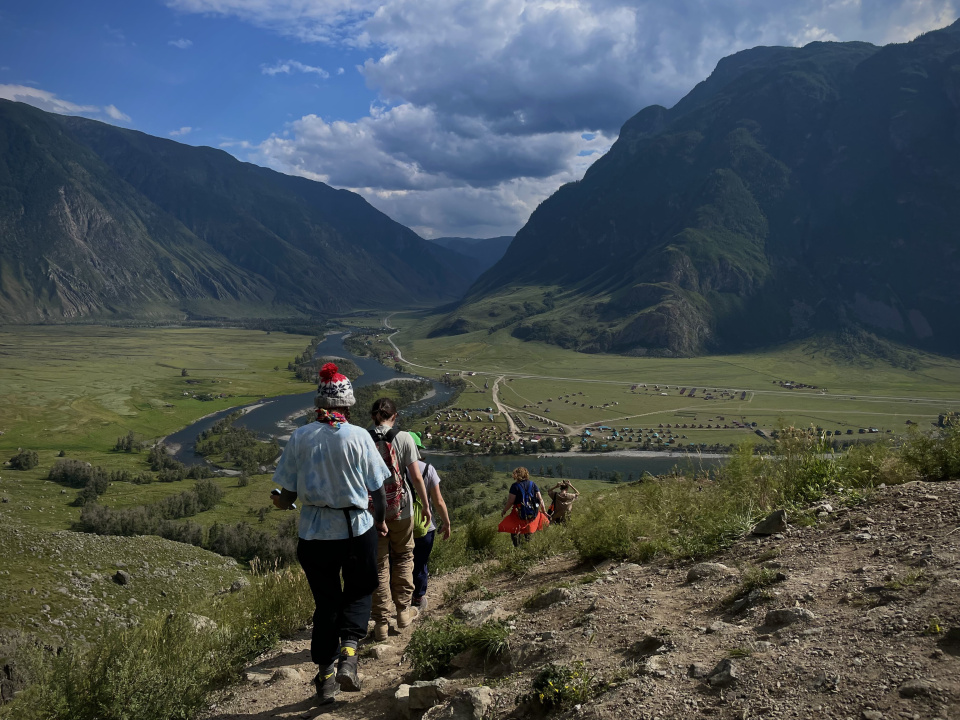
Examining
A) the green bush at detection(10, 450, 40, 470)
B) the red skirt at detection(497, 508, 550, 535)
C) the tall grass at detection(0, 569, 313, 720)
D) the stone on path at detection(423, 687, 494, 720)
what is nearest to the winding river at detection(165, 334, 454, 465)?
the green bush at detection(10, 450, 40, 470)

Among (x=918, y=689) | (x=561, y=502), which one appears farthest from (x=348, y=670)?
(x=561, y=502)

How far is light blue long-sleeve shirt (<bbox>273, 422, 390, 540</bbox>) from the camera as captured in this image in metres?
4.88

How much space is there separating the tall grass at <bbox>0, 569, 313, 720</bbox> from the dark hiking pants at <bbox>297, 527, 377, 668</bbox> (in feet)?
3.79

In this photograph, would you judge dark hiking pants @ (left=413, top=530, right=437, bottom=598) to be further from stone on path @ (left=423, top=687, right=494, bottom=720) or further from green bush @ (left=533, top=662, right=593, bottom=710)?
green bush @ (left=533, top=662, right=593, bottom=710)

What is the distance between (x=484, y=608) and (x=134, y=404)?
113 metres

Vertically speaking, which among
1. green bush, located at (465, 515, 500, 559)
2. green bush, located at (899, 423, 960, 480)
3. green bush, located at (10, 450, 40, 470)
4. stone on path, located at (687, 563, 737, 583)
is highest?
green bush, located at (899, 423, 960, 480)

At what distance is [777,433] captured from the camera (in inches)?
330

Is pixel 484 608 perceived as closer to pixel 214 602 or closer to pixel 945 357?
pixel 214 602

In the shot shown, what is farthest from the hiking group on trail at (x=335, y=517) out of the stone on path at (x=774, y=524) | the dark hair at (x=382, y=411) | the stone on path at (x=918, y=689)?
the stone on path at (x=774, y=524)

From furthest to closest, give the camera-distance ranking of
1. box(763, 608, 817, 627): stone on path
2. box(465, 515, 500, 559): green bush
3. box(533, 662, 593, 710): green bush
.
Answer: box(465, 515, 500, 559): green bush < box(763, 608, 817, 627): stone on path < box(533, 662, 593, 710): green bush

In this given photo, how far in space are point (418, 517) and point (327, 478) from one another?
6.65 feet

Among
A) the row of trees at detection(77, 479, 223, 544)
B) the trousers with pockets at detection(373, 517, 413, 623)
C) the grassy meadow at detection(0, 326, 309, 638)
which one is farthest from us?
the row of trees at detection(77, 479, 223, 544)

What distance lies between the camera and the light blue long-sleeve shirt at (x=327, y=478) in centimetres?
488

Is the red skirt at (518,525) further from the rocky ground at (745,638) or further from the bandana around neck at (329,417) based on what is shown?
the bandana around neck at (329,417)
